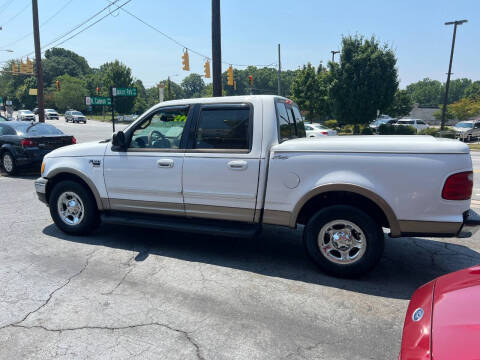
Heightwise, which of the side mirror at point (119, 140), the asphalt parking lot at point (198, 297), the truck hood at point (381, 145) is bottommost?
A: the asphalt parking lot at point (198, 297)

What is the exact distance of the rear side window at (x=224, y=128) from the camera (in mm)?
4359

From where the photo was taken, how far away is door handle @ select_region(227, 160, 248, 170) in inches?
167

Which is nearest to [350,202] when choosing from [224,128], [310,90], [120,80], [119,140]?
[224,128]

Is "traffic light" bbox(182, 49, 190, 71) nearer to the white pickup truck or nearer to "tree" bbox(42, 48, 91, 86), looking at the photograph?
the white pickup truck

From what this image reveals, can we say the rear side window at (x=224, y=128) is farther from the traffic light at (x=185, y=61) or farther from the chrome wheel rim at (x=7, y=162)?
the traffic light at (x=185, y=61)

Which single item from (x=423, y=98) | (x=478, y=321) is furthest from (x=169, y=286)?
(x=423, y=98)

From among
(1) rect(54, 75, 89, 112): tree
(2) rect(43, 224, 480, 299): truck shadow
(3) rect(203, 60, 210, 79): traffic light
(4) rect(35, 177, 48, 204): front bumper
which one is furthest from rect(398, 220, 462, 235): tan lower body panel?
(1) rect(54, 75, 89, 112): tree

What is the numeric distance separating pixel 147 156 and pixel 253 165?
57.8 inches

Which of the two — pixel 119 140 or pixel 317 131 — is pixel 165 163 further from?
pixel 317 131

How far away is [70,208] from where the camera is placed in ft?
17.7

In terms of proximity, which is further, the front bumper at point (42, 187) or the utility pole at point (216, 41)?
the utility pole at point (216, 41)

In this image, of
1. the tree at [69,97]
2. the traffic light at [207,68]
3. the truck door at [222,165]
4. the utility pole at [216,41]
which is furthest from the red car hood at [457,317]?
the tree at [69,97]

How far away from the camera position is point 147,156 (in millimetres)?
4789

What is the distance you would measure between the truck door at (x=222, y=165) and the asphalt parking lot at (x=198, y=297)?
2.24 ft
